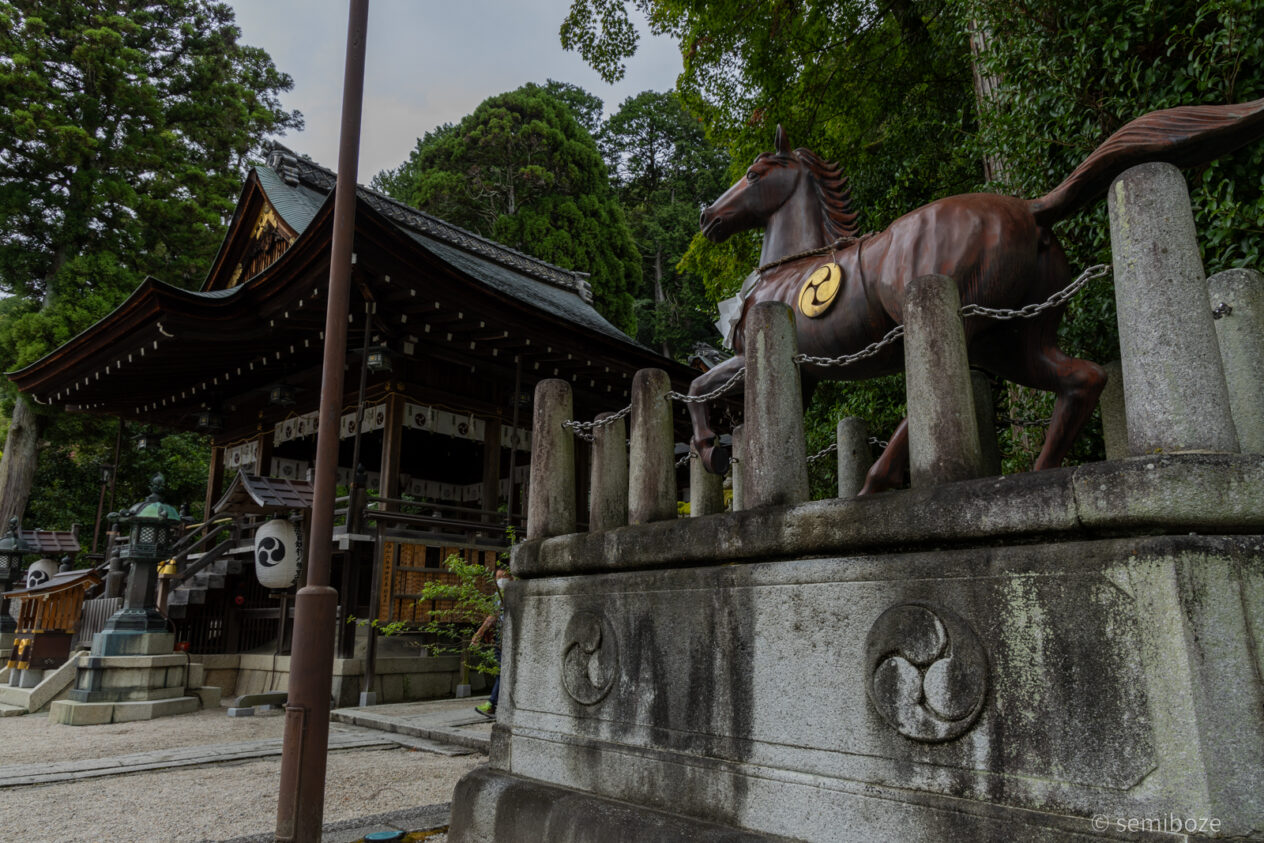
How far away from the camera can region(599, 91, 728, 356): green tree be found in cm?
2861

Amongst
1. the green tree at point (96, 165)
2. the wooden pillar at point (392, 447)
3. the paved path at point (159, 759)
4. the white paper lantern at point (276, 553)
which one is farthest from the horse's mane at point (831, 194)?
the green tree at point (96, 165)

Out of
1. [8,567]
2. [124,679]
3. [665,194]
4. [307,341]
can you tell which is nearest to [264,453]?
[307,341]

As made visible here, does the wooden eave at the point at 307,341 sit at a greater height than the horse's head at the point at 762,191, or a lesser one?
greater

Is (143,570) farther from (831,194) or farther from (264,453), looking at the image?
(831,194)

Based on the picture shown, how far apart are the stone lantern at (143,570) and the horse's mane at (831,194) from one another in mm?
9190

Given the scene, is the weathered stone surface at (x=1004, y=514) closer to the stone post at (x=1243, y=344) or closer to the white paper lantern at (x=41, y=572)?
the stone post at (x=1243, y=344)

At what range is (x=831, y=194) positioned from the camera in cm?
457

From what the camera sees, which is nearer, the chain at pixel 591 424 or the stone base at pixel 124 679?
the chain at pixel 591 424

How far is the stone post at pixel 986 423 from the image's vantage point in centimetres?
380

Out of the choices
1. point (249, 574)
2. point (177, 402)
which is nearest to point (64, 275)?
point (177, 402)

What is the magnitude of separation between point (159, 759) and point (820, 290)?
667cm

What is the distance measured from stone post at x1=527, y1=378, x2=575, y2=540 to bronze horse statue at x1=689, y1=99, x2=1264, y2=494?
2.39 ft

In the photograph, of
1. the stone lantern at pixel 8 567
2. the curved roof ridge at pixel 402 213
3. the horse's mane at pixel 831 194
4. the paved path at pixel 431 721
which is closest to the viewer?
the horse's mane at pixel 831 194

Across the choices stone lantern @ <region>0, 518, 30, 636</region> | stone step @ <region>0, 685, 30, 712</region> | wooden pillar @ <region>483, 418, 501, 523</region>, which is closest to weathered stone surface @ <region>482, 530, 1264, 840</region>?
wooden pillar @ <region>483, 418, 501, 523</region>
